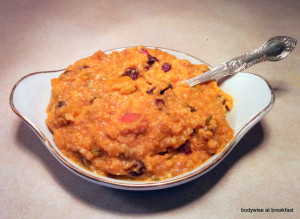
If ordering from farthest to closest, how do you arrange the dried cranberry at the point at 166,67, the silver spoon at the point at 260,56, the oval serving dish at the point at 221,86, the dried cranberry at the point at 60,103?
the silver spoon at the point at 260,56 → the dried cranberry at the point at 166,67 → the dried cranberry at the point at 60,103 → the oval serving dish at the point at 221,86

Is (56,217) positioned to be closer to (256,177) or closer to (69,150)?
(69,150)

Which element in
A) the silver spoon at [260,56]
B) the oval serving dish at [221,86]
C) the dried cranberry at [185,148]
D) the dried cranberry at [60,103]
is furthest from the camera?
the silver spoon at [260,56]

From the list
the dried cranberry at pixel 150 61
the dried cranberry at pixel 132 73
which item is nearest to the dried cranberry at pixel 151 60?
the dried cranberry at pixel 150 61

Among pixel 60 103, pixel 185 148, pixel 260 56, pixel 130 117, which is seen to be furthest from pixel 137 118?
pixel 260 56

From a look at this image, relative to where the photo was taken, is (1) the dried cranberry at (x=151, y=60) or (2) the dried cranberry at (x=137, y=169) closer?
(2) the dried cranberry at (x=137, y=169)

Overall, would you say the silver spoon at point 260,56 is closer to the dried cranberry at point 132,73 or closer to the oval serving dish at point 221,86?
the oval serving dish at point 221,86

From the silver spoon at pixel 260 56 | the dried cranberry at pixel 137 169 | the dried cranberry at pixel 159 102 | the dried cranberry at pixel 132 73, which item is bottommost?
the dried cranberry at pixel 137 169

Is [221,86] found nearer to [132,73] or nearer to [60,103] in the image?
[132,73]

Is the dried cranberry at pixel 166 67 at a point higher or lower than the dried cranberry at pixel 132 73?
higher
